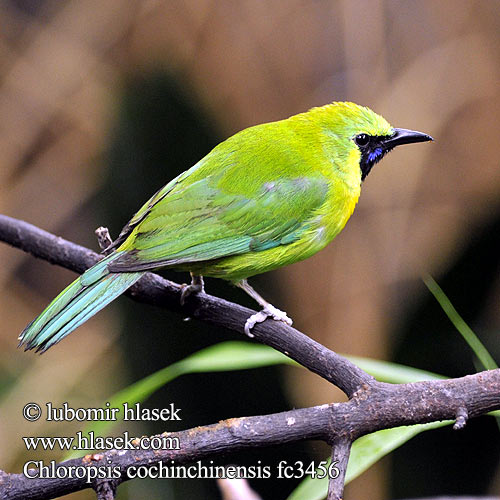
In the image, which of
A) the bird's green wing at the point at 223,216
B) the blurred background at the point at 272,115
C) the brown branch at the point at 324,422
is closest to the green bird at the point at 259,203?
the bird's green wing at the point at 223,216

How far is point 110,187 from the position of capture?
384 cm

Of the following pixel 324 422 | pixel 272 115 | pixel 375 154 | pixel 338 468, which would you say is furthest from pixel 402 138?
pixel 272 115

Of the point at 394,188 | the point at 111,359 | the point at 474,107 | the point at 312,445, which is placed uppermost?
the point at 474,107

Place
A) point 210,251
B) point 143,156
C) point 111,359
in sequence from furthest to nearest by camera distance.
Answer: point 111,359 → point 143,156 → point 210,251

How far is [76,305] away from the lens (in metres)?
2.17

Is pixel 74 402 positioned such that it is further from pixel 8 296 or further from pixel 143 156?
pixel 143 156

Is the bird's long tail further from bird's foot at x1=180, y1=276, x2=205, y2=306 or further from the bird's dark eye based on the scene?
the bird's dark eye

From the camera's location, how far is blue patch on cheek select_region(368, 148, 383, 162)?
2807mm

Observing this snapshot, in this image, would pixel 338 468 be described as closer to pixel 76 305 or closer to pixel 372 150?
pixel 76 305

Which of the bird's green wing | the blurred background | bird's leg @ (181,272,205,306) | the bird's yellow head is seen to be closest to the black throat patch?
the bird's yellow head

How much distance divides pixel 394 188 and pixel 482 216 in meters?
2.13

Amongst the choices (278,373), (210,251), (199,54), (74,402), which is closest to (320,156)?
(210,251)

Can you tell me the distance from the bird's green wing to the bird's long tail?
0.15 metres

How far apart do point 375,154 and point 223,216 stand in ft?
2.23
